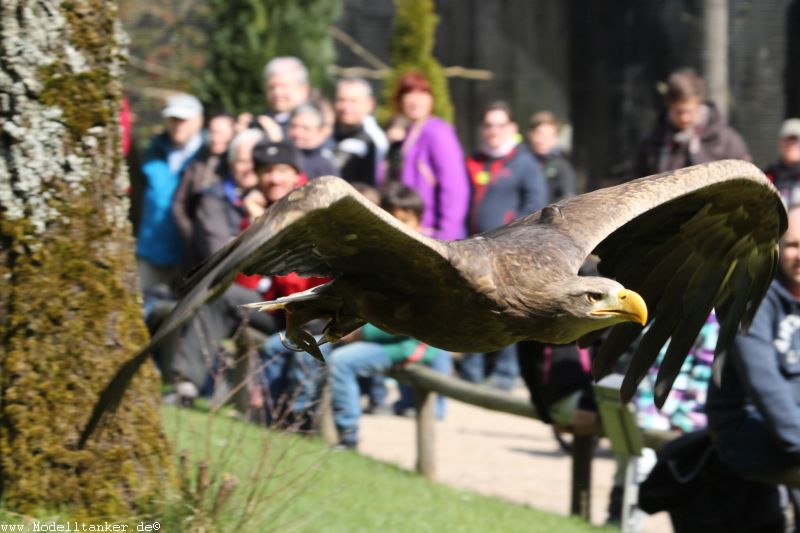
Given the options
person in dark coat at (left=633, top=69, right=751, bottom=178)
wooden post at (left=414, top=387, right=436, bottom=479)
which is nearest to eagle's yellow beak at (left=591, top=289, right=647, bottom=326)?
wooden post at (left=414, top=387, right=436, bottom=479)

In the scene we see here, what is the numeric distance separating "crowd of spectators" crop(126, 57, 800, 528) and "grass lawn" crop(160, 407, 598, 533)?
396mm

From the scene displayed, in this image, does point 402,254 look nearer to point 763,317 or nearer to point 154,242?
point 763,317

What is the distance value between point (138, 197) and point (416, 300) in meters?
6.59

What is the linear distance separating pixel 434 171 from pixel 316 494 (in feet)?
10.6

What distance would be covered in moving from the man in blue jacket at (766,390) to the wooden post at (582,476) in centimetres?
150

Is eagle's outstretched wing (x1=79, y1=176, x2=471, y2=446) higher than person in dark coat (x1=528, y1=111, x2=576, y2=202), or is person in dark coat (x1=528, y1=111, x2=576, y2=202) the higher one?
A: eagle's outstretched wing (x1=79, y1=176, x2=471, y2=446)

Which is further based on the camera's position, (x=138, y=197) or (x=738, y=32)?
(x=738, y=32)

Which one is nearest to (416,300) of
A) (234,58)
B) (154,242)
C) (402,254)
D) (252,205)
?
(402,254)

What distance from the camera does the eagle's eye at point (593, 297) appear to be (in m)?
4.73

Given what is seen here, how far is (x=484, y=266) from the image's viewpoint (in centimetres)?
473

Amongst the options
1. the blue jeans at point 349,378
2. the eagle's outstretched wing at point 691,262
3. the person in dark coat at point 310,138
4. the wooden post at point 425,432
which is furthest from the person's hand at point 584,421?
the person in dark coat at point 310,138

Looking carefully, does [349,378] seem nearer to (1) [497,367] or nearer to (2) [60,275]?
(1) [497,367]

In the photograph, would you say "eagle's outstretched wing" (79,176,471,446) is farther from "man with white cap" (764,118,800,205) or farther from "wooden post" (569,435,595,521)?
"man with white cap" (764,118,800,205)

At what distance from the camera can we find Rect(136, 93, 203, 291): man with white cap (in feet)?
32.0
